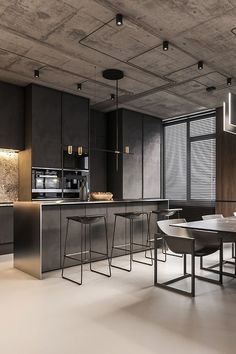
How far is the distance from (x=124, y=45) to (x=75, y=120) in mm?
2567

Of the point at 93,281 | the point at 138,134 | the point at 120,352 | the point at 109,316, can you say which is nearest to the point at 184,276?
the point at 93,281

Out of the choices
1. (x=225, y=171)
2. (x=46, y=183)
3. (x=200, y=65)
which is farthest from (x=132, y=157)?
(x=200, y=65)

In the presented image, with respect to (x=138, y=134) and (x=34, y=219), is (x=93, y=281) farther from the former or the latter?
(x=138, y=134)

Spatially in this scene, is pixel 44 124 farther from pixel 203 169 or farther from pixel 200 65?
pixel 203 169

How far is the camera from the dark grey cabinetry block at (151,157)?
8.29 metres

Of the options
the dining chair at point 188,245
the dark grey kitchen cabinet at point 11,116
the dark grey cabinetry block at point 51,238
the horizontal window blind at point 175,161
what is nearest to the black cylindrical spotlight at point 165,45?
the dining chair at point 188,245

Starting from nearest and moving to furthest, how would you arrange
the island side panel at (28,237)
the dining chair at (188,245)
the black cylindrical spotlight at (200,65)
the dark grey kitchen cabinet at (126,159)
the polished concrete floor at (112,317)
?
the polished concrete floor at (112,317) → the dining chair at (188,245) → the island side panel at (28,237) → the black cylindrical spotlight at (200,65) → the dark grey kitchen cabinet at (126,159)

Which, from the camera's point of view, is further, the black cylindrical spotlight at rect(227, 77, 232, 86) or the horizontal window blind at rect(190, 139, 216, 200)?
the horizontal window blind at rect(190, 139, 216, 200)

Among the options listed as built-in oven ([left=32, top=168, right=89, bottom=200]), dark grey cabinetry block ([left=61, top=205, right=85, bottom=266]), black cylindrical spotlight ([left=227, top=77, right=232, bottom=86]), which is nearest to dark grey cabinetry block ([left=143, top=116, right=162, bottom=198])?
built-in oven ([left=32, top=168, right=89, bottom=200])

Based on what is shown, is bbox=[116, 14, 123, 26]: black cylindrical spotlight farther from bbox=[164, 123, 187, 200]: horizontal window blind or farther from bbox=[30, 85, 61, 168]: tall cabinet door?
bbox=[164, 123, 187, 200]: horizontal window blind

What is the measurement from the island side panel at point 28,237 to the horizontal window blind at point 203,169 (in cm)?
498

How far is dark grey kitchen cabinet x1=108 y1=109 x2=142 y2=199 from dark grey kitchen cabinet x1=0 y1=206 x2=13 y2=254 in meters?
2.90

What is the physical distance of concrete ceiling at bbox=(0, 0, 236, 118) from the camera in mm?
3547

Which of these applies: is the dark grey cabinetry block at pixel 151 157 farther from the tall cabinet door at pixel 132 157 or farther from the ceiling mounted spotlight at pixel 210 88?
the ceiling mounted spotlight at pixel 210 88
